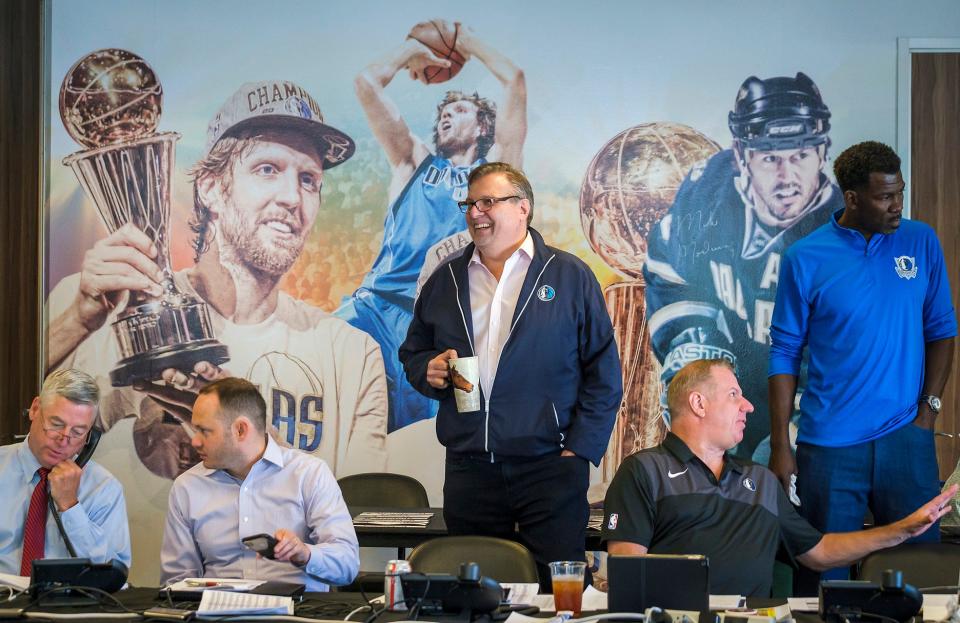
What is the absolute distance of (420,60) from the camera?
551 centimetres

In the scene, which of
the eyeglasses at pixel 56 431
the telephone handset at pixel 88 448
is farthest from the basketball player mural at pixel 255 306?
the eyeglasses at pixel 56 431

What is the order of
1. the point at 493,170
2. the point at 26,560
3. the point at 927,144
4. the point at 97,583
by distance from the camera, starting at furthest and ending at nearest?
1. the point at 927,144
2. the point at 493,170
3. the point at 26,560
4. the point at 97,583

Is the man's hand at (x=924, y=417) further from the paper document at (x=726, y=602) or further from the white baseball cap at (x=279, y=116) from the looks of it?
the white baseball cap at (x=279, y=116)

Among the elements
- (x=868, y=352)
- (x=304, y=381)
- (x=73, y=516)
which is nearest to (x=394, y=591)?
(x=73, y=516)

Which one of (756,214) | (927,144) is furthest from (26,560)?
(927,144)

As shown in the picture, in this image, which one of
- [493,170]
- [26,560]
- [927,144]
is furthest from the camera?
[927,144]

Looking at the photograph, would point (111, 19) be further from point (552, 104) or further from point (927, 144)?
point (927, 144)

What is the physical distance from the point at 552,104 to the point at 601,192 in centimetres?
50

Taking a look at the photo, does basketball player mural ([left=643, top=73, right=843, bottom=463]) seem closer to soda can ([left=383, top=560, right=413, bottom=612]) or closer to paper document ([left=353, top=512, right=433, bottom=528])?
paper document ([left=353, top=512, right=433, bottom=528])

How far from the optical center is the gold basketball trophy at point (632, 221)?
544cm

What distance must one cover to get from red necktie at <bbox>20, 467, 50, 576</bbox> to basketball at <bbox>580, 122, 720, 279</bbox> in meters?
2.95

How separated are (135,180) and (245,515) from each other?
9.01 ft

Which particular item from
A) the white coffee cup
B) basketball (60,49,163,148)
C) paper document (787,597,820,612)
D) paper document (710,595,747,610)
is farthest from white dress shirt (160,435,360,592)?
basketball (60,49,163,148)

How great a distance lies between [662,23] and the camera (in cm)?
546
